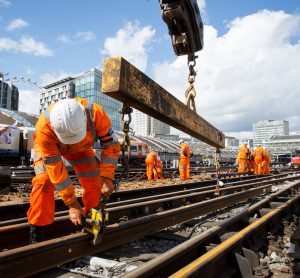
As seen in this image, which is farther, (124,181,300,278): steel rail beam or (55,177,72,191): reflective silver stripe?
(55,177,72,191): reflective silver stripe

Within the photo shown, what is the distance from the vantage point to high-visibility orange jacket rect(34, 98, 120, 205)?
294cm

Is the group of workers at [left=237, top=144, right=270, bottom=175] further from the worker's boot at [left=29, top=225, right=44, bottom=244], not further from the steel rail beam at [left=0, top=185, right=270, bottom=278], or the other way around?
the worker's boot at [left=29, top=225, right=44, bottom=244]

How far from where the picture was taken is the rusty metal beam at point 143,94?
2.65 m

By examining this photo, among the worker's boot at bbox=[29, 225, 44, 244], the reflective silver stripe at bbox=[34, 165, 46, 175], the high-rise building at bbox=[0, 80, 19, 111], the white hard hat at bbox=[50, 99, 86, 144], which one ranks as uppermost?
the high-rise building at bbox=[0, 80, 19, 111]

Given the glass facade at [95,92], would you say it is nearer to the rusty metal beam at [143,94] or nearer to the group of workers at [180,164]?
the group of workers at [180,164]

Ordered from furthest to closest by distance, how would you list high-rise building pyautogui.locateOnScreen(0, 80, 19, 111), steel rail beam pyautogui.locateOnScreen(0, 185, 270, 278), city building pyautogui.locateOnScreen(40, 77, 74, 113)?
1. city building pyautogui.locateOnScreen(40, 77, 74, 113)
2. high-rise building pyautogui.locateOnScreen(0, 80, 19, 111)
3. steel rail beam pyautogui.locateOnScreen(0, 185, 270, 278)

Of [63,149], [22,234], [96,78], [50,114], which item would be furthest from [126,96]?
[96,78]

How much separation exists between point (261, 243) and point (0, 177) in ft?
20.3

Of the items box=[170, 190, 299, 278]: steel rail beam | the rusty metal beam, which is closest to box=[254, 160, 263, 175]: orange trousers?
box=[170, 190, 299, 278]: steel rail beam

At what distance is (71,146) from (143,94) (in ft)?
3.39

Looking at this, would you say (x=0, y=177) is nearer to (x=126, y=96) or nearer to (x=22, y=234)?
(x=22, y=234)

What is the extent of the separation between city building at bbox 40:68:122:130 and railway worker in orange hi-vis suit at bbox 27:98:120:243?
212 feet

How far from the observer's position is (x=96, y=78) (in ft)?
238

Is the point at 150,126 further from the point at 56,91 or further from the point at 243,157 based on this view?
the point at 243,157
